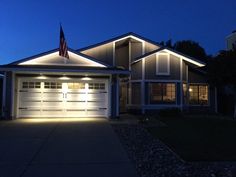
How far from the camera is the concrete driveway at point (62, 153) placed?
659 centimetres

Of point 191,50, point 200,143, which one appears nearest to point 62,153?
point 200,143

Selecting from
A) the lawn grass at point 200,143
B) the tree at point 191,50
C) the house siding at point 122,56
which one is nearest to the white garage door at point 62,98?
the lawn grass at point 200,143

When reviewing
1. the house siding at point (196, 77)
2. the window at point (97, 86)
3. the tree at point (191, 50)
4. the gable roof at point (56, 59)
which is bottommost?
the window at point (97, 86)

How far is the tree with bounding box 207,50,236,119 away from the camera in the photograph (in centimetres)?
1905

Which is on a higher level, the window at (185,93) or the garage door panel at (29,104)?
the window at (185,93)

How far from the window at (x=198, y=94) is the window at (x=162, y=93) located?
8.38 feet

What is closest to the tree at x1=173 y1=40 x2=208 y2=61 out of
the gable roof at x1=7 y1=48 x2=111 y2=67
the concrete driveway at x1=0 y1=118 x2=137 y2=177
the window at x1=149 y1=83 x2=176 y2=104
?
the window at x1=149 y1=83 x2=176 y2=104

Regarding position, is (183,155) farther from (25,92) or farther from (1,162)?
(25,92)

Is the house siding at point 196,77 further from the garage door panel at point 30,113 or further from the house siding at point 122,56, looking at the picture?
the garage door panel at point 30,113

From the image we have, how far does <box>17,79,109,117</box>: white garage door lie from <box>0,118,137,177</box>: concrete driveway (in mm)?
4461

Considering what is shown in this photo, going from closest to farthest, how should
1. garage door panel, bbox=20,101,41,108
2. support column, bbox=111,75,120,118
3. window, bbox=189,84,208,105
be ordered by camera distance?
garage door panel, bbox=20,101,41,108, support column, bbox=111,75,120,118, window, bbox=189,84,208,105

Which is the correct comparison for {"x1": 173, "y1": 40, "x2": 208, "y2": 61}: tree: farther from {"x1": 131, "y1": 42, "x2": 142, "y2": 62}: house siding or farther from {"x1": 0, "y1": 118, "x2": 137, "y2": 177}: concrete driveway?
{"x1": 0, "y1": 118, "x2": 137, "y2": 177}: concrete driveway

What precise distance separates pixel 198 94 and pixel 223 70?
4469mm

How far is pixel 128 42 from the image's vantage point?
75.8ft
